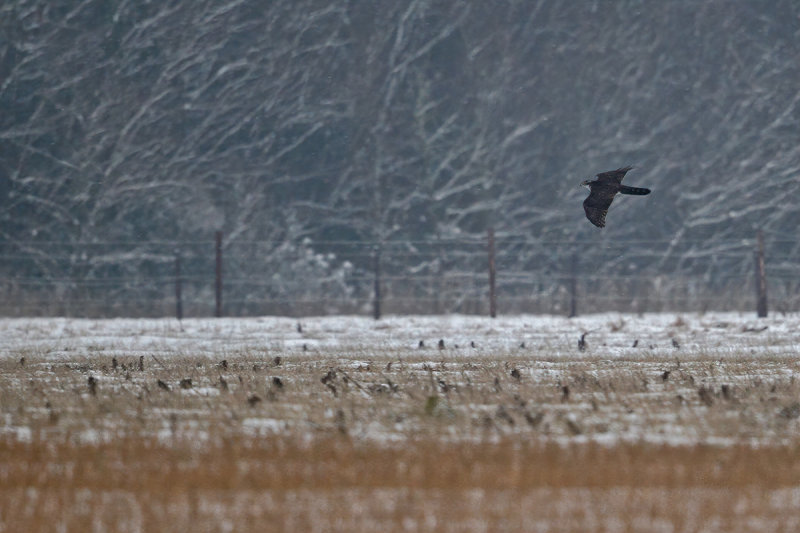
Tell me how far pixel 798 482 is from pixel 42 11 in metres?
28.6

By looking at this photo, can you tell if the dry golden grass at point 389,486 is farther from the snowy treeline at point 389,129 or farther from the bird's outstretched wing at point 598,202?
the snowy treeline at point 389,129

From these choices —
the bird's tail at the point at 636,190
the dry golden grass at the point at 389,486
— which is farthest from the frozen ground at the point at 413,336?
the dry golden grass at the point at 389,486

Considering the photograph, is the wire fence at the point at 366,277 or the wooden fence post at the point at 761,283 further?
the wire fence at the point at 366,277

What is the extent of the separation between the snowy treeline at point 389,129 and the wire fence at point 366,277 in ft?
0.38

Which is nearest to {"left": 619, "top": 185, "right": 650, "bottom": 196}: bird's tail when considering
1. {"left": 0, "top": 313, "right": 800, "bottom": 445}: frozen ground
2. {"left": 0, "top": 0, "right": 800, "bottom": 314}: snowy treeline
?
{"left": 0, "top": 313, "right": 800, "bottom": 445}: frozen ground

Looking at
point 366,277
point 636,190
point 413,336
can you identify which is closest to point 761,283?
point 413,336

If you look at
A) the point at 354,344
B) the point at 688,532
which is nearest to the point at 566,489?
the point at 688,532

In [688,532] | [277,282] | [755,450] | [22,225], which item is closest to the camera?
[688,532]

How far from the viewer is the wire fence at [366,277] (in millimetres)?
27625

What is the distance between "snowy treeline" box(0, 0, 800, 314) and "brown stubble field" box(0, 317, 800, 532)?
Result: 18.5 metres

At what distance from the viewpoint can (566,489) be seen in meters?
5.68

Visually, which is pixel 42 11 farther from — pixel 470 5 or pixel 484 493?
pixel 484 493

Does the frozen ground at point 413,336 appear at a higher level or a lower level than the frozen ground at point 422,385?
higher

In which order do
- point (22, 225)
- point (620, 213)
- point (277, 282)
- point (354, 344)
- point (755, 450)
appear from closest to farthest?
point (755, 450)
point (354, 344)
point (277, 282)
point (22, 225)
point (620, 213)
